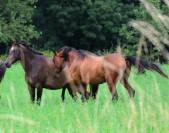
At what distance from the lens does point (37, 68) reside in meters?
15.3

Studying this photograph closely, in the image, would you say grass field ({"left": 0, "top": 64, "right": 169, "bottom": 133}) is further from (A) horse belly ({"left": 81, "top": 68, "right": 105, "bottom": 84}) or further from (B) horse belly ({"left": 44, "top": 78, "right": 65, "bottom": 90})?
(A) horse belly ({"left": 81, "top": 68, "right": 105, "bottom": 84})

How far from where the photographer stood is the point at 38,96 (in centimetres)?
1489

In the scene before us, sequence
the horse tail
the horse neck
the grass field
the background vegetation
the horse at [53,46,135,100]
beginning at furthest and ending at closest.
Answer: the background vegetation < the horse neck < the horse at [53,46,135,100] < the horse tail < the grass field

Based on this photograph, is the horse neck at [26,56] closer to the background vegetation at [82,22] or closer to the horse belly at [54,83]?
the horse belly at [54,83]

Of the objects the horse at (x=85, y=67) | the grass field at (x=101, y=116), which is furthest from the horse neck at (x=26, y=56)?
the grass field at (x=101, y=116)

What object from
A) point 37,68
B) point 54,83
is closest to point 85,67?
point 54,83

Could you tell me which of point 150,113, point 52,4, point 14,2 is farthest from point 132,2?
point 150,113

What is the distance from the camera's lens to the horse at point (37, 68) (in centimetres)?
1509

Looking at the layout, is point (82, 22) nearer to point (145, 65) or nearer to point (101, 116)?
point (145, 65)

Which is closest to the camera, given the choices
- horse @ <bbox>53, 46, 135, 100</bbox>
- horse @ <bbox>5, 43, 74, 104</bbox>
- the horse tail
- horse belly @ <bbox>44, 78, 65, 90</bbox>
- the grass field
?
the grass field

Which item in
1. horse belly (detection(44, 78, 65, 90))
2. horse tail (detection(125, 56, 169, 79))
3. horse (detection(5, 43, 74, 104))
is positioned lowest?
horse belly (detection(44, 78, 65, 90))

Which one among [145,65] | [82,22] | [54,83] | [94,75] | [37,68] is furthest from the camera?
[82,22]

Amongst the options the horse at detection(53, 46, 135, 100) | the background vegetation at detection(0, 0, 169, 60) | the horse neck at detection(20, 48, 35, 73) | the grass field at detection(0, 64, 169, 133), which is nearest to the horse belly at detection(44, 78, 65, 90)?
the horse at detection(53, 46, 135, 100)

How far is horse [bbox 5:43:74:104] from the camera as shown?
49.5 ft
